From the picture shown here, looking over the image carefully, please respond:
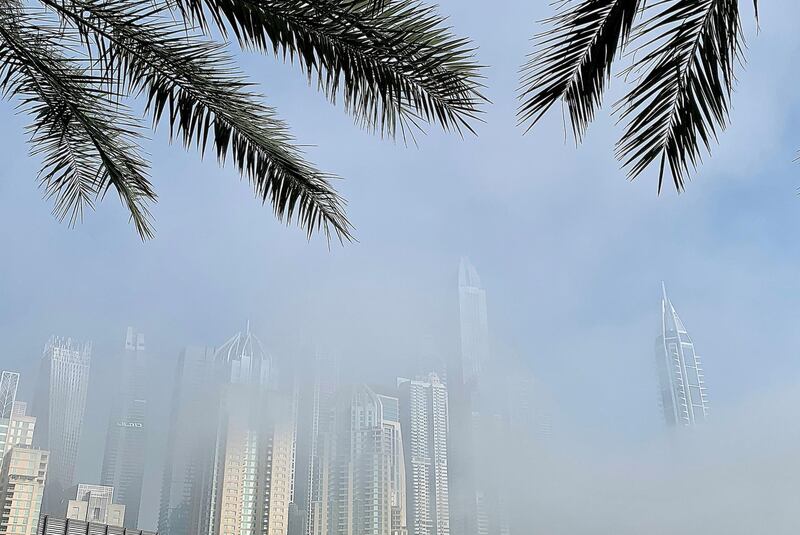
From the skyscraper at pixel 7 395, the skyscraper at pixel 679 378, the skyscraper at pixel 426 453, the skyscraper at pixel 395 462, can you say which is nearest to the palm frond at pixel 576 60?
the skyscraper at pixel 7 395

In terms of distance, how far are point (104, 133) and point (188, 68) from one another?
483mm

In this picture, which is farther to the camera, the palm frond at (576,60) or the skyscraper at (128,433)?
the skyscraper at (128,433)

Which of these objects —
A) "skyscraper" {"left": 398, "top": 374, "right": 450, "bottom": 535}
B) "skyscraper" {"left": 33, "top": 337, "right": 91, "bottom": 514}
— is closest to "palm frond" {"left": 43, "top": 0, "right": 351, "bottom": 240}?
"skyscraper" {"left": 33, "top": 337, "right": 91, "bottom": 514}

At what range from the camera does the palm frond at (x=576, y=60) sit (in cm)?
152

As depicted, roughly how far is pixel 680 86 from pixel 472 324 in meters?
70.4

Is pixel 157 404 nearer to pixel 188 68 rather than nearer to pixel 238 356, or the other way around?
pixel 238 356

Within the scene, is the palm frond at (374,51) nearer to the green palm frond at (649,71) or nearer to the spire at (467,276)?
the green palm frond at (649,71)

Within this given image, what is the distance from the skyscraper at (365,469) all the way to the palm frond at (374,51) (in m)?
40.5

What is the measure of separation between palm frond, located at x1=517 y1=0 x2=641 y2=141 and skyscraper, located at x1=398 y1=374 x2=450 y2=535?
150 ft

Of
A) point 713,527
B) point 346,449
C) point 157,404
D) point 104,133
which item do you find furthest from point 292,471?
point 104,133

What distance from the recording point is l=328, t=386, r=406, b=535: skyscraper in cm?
4128

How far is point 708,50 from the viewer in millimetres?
1528

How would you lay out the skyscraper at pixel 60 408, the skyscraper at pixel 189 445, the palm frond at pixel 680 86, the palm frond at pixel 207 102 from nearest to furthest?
the palm frond at pixel 680 86
the palm frond at pixel 207 102
the skyscraper at pixel 60 408
the skyscraper at pixel 189 445

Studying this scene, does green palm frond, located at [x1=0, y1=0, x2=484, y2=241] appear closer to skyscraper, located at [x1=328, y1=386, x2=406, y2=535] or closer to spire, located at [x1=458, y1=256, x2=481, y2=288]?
skyscraper, located at [x1=328, y1=386, x2=406, y2=535]
